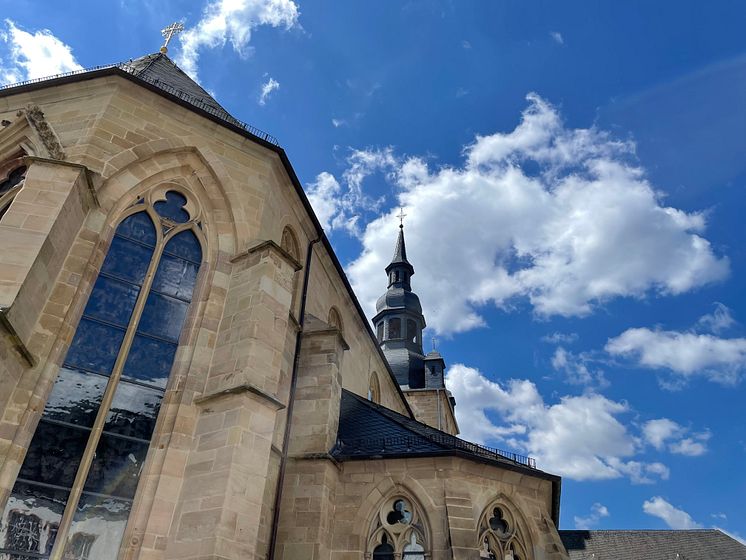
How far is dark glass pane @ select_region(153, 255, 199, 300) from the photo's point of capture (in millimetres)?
8562

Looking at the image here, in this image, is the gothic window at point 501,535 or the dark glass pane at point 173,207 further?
the dark glass pane at point 173,207

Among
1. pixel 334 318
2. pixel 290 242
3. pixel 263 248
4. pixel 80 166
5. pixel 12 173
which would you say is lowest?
pixel 263 248

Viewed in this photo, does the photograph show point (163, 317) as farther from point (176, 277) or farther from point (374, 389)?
point (374, 389)

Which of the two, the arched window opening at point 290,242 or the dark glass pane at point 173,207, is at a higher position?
the arched window opening at point 290,242

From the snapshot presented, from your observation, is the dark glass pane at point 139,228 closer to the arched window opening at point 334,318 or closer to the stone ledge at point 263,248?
the stone ledge at point 263,248

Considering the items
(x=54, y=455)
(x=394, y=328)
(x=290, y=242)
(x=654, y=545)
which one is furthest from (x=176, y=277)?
(x=654, y=545)

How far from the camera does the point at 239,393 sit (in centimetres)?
738

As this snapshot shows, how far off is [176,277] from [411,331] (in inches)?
1014

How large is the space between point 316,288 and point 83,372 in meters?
6.08

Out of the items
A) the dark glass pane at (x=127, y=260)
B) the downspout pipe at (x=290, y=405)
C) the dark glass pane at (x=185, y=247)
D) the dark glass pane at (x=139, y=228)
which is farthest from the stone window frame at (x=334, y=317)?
the dark glass pane at (x=127, y=260)

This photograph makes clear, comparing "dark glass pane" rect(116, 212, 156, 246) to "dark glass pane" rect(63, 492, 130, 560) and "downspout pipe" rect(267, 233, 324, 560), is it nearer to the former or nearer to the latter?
"downspout pipe" rect(267, 233, 324, 560)

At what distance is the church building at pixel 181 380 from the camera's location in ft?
21.7

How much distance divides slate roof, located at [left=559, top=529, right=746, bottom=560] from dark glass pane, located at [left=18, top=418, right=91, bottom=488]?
27416 millimetres

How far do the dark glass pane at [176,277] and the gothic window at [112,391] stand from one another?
0.05 ft
